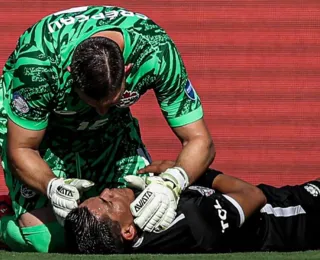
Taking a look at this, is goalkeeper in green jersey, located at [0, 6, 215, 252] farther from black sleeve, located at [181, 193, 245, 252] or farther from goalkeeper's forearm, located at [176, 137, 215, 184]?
black sleeve, located at [181, 193, 245, 252]

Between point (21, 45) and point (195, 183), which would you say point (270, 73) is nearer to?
point (195, 183)

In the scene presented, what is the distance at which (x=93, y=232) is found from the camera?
3.52 m

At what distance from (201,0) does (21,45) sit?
2409mm

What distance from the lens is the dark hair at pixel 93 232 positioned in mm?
3518

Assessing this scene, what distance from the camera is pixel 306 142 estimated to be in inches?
231

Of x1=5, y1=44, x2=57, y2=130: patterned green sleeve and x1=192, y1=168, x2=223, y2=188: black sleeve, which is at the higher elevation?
x1=5, y1=44, x2=57, y2=130: patterned green sleeve

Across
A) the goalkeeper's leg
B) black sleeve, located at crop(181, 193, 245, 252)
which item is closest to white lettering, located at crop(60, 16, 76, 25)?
the goalkeeper's leg

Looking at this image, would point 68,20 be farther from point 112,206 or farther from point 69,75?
point 112,206

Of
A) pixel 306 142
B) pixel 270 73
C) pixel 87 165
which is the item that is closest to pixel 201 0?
pixel 270 73

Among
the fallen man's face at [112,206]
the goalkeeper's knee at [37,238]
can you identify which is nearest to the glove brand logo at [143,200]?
the fallen man's face at [112,206]

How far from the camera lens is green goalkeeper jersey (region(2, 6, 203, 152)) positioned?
11.8 ft

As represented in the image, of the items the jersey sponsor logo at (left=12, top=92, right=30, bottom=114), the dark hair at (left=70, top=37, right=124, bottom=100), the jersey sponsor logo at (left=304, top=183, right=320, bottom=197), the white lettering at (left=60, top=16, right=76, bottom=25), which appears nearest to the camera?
the dark hair at (left=70, top=37, right=124, bottom=100)

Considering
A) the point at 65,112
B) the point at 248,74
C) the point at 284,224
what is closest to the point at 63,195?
the point at 65,112

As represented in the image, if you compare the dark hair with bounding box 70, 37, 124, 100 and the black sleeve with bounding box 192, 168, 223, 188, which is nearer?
the dark hair with bounding box 70, 37, 124, 100
